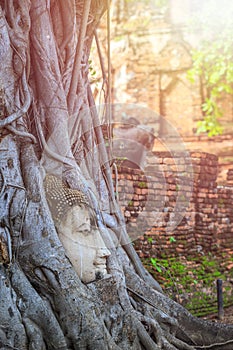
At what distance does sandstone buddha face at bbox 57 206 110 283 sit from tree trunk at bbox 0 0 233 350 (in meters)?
0.08

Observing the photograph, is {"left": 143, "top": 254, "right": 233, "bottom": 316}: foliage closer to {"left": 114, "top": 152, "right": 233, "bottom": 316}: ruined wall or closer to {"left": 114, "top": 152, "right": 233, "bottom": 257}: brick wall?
{"left": 114, "top": 152, "right": 233, "bottom": 316}: ruined wall

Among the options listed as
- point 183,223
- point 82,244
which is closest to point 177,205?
point 183,223

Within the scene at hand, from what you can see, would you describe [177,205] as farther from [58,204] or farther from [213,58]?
[213,58]

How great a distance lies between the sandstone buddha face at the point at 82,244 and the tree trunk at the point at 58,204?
0.08 metres

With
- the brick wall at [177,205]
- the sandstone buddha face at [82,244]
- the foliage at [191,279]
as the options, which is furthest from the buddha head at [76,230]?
the brick wall at [177,205]

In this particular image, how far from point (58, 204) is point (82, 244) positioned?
321 millimetres

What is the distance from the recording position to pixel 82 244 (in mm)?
3746

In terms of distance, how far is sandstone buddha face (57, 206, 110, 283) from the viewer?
371cm

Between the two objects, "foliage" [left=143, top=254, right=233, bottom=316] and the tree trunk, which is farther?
"foliage" [left=143, top=254, right=233, bottom=316]

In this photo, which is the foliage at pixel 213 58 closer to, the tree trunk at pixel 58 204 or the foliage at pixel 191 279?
the foliage at pixel 191 279


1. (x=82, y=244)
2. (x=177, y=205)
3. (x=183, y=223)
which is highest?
(x=82, y=244)

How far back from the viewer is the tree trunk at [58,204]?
336 centimetres

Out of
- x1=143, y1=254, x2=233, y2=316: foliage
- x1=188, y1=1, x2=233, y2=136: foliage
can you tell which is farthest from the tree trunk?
x1=188, y1=1, x2=233, y2=136: foliage

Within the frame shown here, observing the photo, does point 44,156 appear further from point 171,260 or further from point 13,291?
point 171,260
